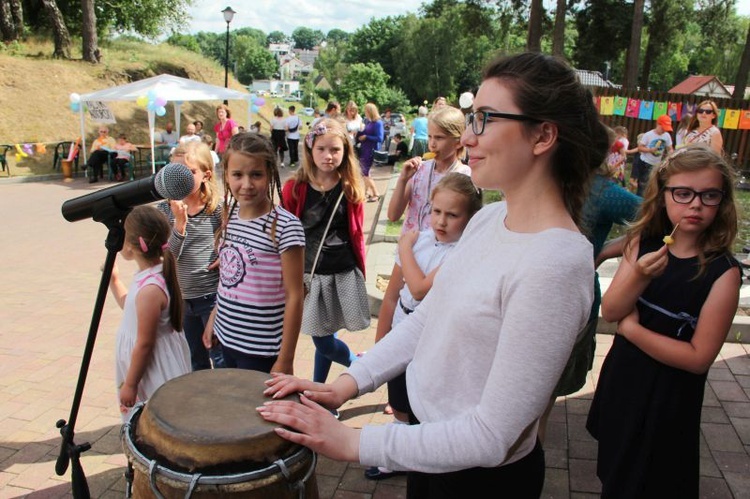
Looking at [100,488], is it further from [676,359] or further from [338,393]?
[676,359]

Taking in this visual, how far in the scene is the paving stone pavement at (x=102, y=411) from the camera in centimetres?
300

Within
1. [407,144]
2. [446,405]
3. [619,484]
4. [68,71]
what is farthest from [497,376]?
[68,71]

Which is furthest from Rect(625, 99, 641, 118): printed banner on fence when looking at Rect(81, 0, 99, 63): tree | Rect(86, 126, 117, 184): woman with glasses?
Rect(81, 0, 99, 63): tree

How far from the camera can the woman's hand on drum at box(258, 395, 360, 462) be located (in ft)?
4.21

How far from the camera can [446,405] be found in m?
1.37

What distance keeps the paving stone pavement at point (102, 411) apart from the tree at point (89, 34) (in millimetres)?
19363

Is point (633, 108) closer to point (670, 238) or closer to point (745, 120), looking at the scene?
point (745, 120)

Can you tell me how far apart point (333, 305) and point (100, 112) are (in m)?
13.5

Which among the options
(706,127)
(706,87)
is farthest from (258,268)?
(706,87)

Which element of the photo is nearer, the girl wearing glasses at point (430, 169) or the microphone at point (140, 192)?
the microphone at point (140, 192)

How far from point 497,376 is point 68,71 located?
24.4 meters

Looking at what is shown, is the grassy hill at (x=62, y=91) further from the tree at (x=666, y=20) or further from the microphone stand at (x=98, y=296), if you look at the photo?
the tree at (x=666, y=20)

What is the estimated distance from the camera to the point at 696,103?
52.3 feet

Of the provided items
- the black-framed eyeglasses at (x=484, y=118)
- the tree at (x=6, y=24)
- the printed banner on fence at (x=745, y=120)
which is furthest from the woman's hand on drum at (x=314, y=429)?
the tree at (x=6, y=24)
